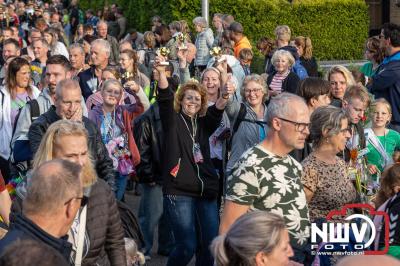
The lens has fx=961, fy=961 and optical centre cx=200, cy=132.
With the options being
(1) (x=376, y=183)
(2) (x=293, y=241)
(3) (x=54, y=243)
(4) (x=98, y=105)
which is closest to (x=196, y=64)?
(4) (x=98, y=105)

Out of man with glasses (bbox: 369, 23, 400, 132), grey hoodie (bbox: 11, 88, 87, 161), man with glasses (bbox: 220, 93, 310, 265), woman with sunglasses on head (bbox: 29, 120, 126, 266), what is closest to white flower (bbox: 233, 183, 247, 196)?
man with glasses (bbox: 220, 93, 310, 265)

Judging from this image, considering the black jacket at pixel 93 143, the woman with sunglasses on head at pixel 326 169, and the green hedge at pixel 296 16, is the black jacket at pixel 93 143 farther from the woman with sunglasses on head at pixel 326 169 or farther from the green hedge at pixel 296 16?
the green hedge at pixel 296 16

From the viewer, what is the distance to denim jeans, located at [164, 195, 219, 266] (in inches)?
306

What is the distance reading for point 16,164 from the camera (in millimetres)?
7621

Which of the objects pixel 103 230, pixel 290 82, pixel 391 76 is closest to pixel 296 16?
pixel 290 82

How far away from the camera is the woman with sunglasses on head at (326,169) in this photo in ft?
21.1

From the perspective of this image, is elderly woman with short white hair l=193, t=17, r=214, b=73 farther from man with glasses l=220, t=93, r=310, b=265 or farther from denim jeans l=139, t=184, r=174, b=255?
man with glasses l=220, t=93, r=310, b=265

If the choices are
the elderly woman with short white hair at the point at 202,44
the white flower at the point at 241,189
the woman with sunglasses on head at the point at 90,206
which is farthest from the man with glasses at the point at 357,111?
the elderly woman with short white hair at the point at 202,44

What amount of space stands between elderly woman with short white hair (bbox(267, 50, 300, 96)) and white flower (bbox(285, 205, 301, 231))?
670cm

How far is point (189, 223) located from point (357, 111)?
2.29m

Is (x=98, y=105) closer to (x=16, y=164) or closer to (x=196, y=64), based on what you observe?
(x=16, y=164)

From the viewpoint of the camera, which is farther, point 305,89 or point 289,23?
point 289,23

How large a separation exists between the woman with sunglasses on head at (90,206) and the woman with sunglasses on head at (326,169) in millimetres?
1612

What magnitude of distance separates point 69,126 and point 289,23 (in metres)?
22.0
